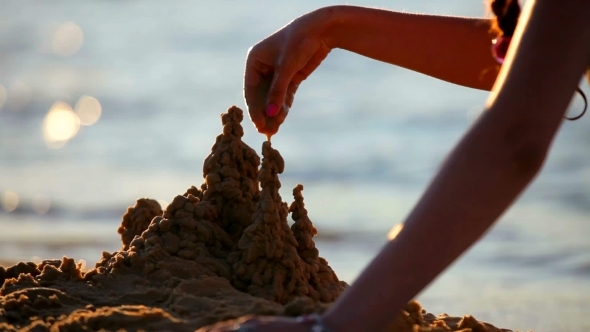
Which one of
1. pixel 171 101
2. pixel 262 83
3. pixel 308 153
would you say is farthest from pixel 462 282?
pixel 171 101

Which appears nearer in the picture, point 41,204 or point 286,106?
point 286,106

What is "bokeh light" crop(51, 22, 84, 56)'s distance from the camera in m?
13.9

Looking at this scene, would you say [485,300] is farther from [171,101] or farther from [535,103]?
[171,101]

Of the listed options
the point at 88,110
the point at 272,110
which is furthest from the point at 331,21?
the point at 88,110

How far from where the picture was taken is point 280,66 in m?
2.85

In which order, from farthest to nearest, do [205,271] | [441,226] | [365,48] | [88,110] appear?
[88,110] < [365,48] < [205,271] < [441,226]

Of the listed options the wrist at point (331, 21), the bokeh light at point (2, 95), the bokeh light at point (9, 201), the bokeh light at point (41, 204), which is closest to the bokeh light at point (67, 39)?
the bokeh light at point (2, 95)

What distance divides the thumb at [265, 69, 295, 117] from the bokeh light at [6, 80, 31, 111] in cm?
879

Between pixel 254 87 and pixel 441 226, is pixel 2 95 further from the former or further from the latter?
pixel 441 226

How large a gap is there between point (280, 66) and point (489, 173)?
1412mm

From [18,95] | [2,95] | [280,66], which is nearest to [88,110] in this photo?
[18,95]

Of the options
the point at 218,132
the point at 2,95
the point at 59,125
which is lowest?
the point at 218,132

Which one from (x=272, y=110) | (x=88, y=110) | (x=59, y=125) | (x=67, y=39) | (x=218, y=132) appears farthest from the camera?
A: (x=67, y=39)

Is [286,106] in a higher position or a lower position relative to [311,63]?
lower
